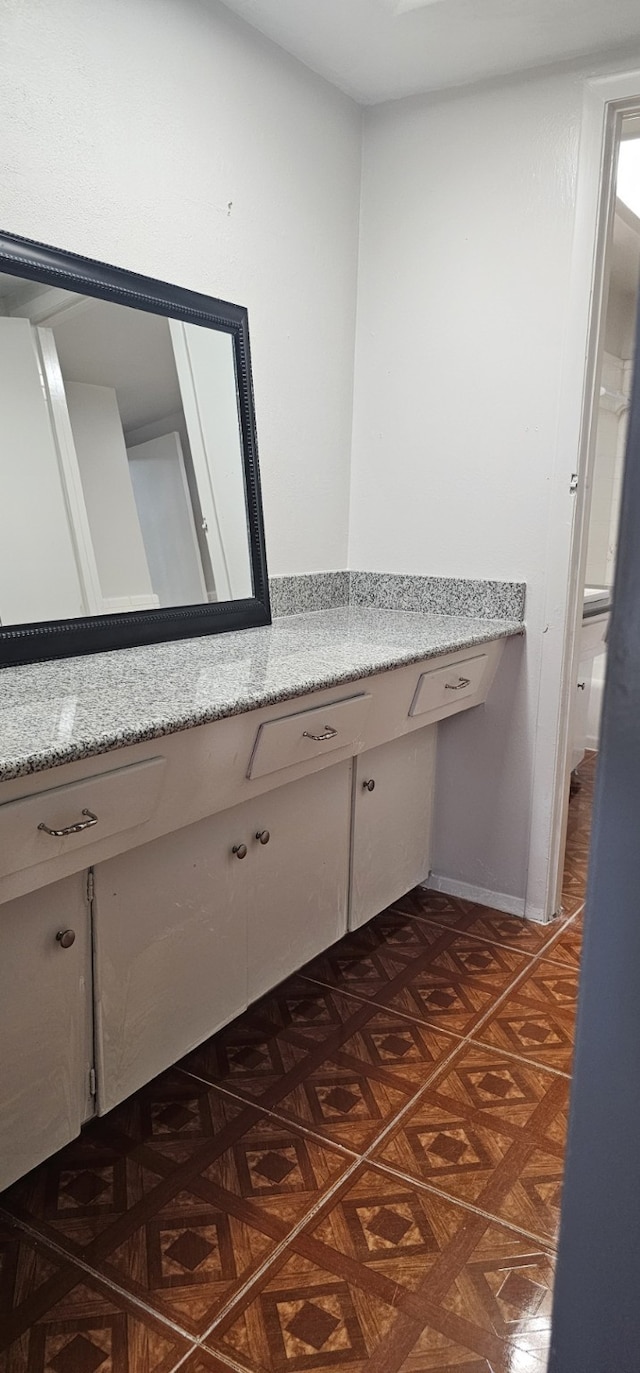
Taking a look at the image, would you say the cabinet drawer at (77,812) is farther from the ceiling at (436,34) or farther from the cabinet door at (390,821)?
the ceiling at (436,34)

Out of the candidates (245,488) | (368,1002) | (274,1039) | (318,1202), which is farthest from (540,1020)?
(245,488)

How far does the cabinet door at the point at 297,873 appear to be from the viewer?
2014 millimetres

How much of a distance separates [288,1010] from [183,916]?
0.56 metres

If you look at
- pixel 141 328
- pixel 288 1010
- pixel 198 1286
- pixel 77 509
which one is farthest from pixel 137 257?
pixel 198 1286

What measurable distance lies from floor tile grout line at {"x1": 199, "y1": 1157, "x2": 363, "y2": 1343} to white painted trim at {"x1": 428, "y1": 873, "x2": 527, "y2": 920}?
3.89 ft

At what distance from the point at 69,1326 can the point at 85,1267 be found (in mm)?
105

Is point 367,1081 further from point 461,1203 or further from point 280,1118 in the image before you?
point 461,1203

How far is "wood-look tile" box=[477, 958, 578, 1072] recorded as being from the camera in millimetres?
2053

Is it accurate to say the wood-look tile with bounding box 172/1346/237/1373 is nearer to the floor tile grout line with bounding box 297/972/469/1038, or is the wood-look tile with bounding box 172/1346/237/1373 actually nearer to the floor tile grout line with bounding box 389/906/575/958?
the floor tile grout line with bounding box 297/972/469/1038

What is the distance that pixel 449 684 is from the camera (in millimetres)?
2332

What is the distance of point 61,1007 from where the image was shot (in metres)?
1.53

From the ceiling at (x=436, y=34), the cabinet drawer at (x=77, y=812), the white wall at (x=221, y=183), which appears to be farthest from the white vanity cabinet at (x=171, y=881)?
the ceiling at (x=436, y=34)

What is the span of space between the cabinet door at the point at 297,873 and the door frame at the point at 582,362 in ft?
2.32

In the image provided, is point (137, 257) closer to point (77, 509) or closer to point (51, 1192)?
point (77, 509)
